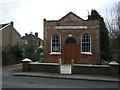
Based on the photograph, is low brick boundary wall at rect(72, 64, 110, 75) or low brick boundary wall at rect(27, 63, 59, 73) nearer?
low brick boundary wall at rect(72, 64, 110, 75)

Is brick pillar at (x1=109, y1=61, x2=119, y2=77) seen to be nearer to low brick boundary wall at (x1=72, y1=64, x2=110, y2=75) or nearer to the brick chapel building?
low brick boundary wall at (x1=72, y1=64, x2=110, y2=75)

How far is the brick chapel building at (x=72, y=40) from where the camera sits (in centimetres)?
2291

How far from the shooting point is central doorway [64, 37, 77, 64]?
2328 centimetres

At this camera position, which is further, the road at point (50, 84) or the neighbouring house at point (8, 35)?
the neighbouring house at point (8, 35)

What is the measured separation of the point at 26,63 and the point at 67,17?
8875 mm

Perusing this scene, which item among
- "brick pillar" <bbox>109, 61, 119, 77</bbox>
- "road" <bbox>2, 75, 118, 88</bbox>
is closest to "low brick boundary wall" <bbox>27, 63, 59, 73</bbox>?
"road" <bbox>2, 75, 118, 88</bbox>

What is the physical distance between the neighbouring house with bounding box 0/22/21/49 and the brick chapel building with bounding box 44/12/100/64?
15.3 meters

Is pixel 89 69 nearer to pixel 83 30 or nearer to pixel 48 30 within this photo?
pixel 83 30

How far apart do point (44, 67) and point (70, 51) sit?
687 centimetres

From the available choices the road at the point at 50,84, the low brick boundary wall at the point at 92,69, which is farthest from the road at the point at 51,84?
the low brick boundary wall at the point at 92,69

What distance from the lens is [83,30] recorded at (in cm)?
2311

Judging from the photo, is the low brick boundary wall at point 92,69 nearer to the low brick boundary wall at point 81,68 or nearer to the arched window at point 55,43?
the low brick boundary wall at point 81,68

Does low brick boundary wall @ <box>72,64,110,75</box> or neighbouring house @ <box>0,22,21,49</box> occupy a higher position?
neighbouring house @ <box>0,22,21,49</box>

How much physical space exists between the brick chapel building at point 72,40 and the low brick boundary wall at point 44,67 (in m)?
6.29
